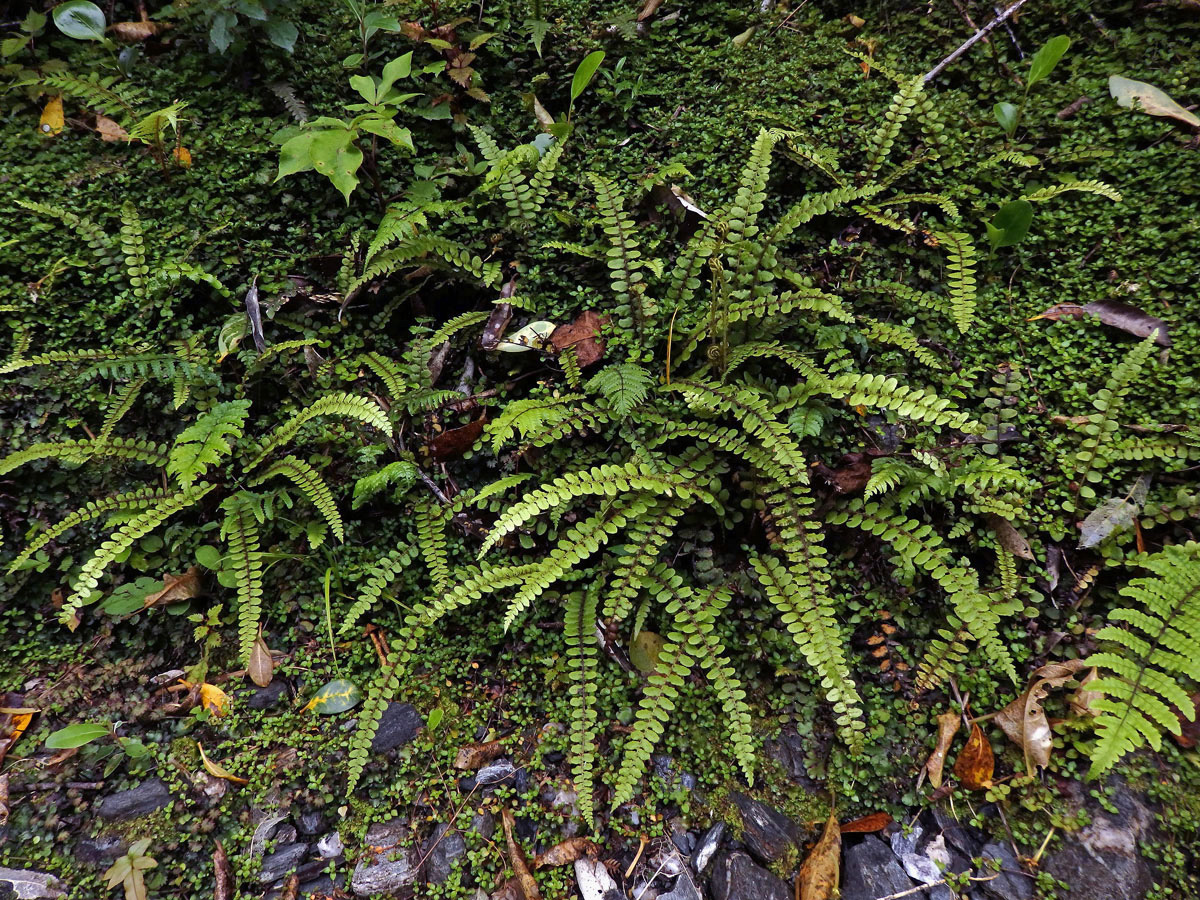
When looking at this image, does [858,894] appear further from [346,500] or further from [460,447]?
[346,500]

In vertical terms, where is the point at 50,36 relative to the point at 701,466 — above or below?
above

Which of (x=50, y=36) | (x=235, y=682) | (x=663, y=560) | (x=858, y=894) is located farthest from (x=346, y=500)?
(x=50, y=36)

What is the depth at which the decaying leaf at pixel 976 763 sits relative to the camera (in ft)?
8.91

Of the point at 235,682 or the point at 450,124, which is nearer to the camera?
the point at 235,682

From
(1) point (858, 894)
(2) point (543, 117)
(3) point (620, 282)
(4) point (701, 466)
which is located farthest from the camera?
(2) point (543, 117)

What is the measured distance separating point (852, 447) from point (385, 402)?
258 centimetres

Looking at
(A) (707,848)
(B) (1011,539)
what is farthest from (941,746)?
(A) (707,848)

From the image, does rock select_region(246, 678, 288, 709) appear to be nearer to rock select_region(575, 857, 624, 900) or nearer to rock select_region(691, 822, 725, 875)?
rock select_region(575, 857, 624, 900)

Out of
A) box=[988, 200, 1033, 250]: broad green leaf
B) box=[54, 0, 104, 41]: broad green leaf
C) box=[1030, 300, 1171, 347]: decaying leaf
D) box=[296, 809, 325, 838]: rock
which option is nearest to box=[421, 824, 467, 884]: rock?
box=[296, 809, 325, 838]: rock

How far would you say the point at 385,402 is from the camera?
3703 mm

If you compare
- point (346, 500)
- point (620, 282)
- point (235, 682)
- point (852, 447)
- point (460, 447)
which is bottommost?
point (235, 682)

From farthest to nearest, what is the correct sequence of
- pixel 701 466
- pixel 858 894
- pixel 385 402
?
pixel 385 402 < pixel 701 466 < pixel 858 894

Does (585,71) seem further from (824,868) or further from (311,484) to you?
(824,868)

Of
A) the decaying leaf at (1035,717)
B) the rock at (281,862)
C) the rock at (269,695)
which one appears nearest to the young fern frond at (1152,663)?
the decaying leaf at (1035,717)
